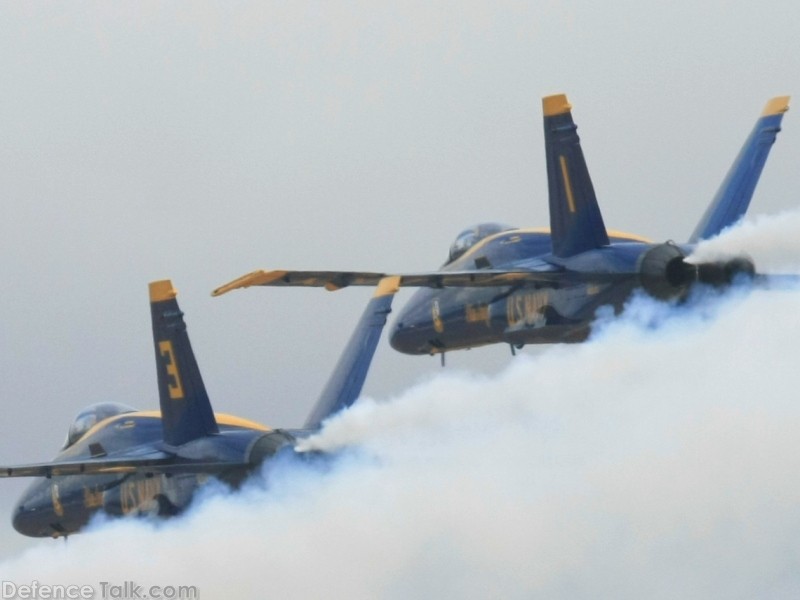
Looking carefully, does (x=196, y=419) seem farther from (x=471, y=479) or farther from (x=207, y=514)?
(x=471, y=479)

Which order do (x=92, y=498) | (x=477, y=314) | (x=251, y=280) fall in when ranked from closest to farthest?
(x=251, y=280) < (x=477, y=314) < (x=92, y=498)

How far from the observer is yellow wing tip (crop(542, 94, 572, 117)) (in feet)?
176

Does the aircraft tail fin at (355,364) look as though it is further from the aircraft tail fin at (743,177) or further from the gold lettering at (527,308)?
the aircraft tail fin at (743,177)

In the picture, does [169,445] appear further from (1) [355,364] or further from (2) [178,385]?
(1) [355,364]

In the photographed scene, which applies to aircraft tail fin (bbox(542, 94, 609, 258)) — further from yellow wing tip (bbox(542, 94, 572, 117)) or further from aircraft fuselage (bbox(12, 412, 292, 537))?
aircraft fuselage (bbox(12, 412, 292, 537))

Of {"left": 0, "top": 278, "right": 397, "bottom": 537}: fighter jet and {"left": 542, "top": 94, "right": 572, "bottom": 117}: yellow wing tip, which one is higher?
{"left": 542, "top": 94, "right": 572, "bottom": 117}: yellow wing tip

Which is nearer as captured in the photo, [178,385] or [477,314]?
[178,385]

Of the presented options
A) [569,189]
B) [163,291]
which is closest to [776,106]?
[569,189]

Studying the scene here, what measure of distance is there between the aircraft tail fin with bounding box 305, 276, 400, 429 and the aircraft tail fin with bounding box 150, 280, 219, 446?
261 centimetres

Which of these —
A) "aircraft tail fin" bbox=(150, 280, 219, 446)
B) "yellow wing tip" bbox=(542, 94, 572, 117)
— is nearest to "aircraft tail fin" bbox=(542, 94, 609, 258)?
"yellow wing tip" bbox=(542, 94, 572, 117)

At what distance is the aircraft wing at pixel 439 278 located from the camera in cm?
5175

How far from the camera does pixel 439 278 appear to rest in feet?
176

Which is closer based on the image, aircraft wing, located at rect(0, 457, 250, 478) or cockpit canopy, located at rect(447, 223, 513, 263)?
aircraft wing, located at rect(0, 457, 250, 478)

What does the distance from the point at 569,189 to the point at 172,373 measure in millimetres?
9083
